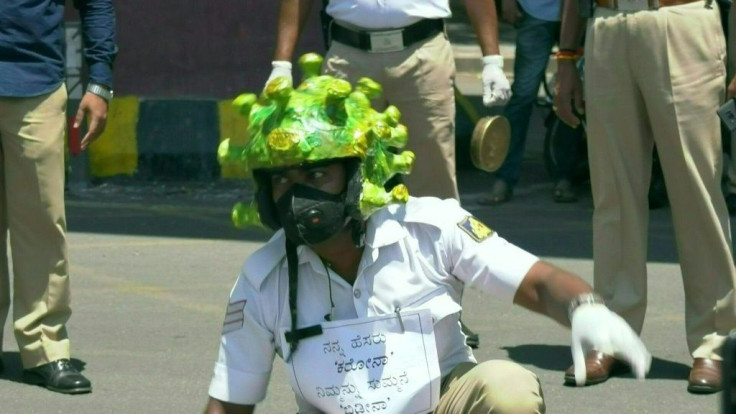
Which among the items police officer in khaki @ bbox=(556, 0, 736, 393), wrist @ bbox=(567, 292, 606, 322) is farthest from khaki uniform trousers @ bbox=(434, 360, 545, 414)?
police officer in khaki @ bbox=(556, 0, 736, 393)

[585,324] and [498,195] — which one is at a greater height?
[585,324]

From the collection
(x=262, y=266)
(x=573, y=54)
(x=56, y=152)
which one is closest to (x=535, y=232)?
(x=573, y=54)

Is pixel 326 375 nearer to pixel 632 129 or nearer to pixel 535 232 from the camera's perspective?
pixel 632 129

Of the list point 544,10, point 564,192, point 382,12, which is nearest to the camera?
point 382,12

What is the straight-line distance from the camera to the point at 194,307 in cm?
708

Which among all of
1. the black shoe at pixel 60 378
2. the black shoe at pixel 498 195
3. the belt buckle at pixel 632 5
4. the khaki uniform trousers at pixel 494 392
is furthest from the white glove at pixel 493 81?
the black shoe at pixel 498 195

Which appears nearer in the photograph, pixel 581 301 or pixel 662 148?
pixel 581 301

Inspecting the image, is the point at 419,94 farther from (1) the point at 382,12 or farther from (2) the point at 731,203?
(2) the point at 731,203

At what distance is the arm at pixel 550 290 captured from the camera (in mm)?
3275

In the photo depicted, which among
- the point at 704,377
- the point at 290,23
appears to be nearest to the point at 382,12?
the point at 290,23

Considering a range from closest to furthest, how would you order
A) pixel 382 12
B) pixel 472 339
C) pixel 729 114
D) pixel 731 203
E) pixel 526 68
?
pixel 729 114 < pixel 382 12 < pixel 472 339 < pixel 731 203 < pixel 526 68

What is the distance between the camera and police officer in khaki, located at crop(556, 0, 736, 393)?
5465 mm

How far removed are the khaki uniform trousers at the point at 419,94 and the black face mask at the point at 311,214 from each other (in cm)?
230

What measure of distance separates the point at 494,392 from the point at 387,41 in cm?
261
